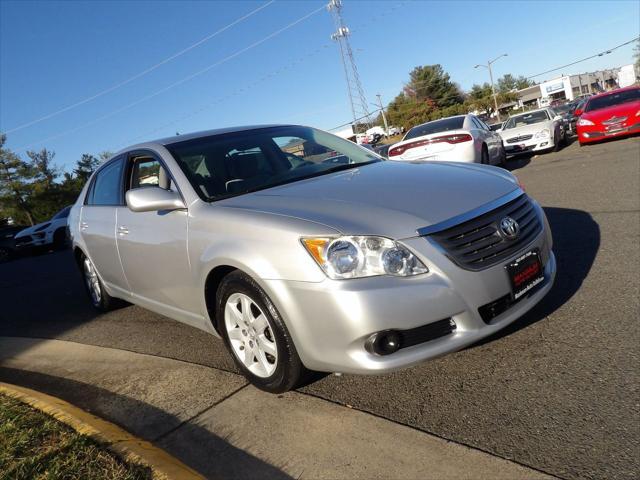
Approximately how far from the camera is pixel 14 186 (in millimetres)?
40625

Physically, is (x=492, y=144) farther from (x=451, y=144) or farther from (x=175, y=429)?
(x=175, y=429)

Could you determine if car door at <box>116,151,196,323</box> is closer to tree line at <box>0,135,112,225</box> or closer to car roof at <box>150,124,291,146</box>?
car roof at <box>150,124,291,146</box>

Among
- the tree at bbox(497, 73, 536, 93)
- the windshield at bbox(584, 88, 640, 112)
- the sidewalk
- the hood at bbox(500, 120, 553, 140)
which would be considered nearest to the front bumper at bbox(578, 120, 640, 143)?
the hood at bbox(500, 120, 553, 140)

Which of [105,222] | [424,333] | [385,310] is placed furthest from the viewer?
[105,222]

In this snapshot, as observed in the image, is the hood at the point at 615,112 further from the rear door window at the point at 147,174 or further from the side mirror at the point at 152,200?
the side mirror at the point at 152,200

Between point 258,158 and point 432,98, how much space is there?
89.6 metres

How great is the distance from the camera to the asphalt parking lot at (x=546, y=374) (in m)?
2.27

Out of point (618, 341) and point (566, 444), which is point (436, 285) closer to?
point (566, 444)

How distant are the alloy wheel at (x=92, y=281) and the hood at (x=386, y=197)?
9.83 feet

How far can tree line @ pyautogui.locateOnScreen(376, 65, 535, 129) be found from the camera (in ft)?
257

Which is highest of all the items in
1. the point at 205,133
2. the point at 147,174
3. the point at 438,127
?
the point at 205,133

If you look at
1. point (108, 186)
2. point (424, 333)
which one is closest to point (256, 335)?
point (424, 333)

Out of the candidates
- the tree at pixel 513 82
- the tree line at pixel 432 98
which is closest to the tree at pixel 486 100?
the tree line at pixel 432 98

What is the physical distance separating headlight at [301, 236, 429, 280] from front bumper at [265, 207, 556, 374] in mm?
39
